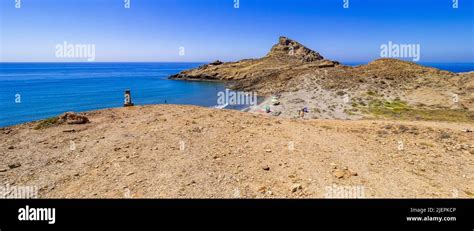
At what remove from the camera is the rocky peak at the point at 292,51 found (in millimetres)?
154188

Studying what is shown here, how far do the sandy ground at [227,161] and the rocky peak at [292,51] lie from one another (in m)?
139

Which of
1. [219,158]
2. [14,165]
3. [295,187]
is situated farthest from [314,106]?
[14,165]

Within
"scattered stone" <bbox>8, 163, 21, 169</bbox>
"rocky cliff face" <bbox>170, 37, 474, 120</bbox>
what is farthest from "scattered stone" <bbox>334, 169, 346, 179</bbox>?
"rocky cliff face" <bbox>170, 37, 474, 120</bbox>

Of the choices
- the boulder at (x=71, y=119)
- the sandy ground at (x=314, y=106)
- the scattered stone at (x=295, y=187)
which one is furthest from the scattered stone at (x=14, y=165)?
the sandy ground at (x=314, y=106)

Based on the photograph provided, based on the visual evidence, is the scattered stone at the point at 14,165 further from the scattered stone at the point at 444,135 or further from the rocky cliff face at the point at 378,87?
the rocky cliff face at the point at 378,87

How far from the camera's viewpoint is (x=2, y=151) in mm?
12227

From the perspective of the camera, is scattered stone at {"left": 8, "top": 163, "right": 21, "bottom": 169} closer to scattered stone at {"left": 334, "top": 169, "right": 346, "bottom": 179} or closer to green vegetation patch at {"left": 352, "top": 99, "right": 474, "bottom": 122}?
scattered stone at {"left": 334, "top": 169, "right": 346, "bottom": 179}

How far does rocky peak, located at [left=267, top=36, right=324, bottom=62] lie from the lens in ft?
506

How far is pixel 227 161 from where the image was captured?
11438 mm

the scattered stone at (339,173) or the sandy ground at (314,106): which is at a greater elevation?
the sandy ground at (314,106)

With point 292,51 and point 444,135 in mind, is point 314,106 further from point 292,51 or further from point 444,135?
point 292,51

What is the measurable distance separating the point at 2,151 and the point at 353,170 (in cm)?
1499

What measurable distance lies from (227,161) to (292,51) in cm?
15688
